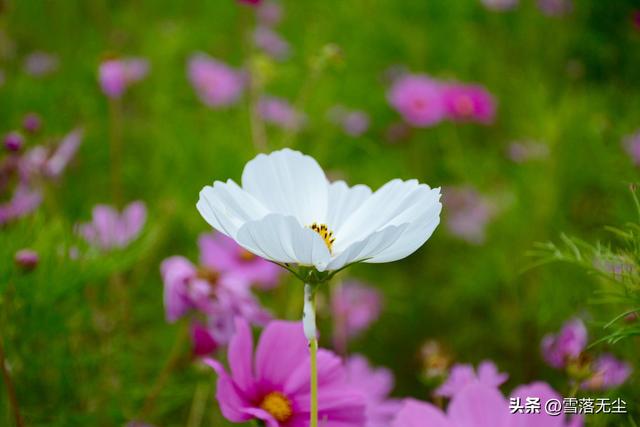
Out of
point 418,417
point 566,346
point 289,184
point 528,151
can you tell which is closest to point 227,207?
point 289,184

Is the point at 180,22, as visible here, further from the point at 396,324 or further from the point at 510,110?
the point at 396,324

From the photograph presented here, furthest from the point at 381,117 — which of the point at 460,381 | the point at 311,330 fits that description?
the point at 311,330

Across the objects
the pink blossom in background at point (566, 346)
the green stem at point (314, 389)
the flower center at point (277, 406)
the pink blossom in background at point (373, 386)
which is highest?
the green stem at point (314, 389)

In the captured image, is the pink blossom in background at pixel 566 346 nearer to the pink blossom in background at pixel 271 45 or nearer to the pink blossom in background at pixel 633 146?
the pink blossom in background at pixel 633 146

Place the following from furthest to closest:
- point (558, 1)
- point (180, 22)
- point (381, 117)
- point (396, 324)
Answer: point (180, 22)
point (381, 117)
point (558, 1)
point (396, 324)

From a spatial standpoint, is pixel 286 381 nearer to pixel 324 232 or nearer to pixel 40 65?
pixel 324 232

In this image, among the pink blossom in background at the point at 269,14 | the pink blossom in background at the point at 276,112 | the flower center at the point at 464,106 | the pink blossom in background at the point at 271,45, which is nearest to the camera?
the flower center at the point at 464,106

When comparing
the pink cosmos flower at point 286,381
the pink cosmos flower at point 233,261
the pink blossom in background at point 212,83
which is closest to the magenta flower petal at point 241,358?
the pink cosmos flower at point 286,381
